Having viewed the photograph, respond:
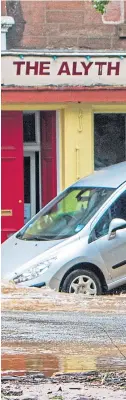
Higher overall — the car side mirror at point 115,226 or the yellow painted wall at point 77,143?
the yellow painted wall at point 77,143

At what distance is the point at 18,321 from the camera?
10648 mm

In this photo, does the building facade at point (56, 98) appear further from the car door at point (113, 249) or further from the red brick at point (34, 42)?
the car door at point (113, 249)

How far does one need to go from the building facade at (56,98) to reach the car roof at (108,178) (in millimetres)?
4289

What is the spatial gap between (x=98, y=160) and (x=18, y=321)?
33.6 ft

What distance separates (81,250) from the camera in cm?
1393

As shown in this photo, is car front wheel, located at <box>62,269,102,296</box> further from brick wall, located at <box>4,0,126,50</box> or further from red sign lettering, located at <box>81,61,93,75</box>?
brick wall, located at <box>4,0,126,50</box>

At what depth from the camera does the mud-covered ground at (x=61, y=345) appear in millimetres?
7480

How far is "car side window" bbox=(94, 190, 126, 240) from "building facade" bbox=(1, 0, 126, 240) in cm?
537

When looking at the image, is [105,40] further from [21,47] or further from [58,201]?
[58,201]

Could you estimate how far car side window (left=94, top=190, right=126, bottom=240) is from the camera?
1412cm

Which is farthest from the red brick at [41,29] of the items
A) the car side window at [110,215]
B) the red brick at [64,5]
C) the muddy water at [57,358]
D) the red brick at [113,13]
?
the muddy water at [57,358]

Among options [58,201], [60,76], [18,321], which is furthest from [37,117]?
[18,321]

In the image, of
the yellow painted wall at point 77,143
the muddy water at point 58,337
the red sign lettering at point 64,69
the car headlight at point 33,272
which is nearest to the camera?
the muddy water at point 58,337

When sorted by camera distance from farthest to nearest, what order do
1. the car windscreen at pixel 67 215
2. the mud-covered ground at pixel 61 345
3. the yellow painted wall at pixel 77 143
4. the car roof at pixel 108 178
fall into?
the yellow painted wall at pixel 77 143 → the car roof at pixel 108 178 → the car windscreen at pixel 67 215 → the mud-covered ground at pixel 61 345
